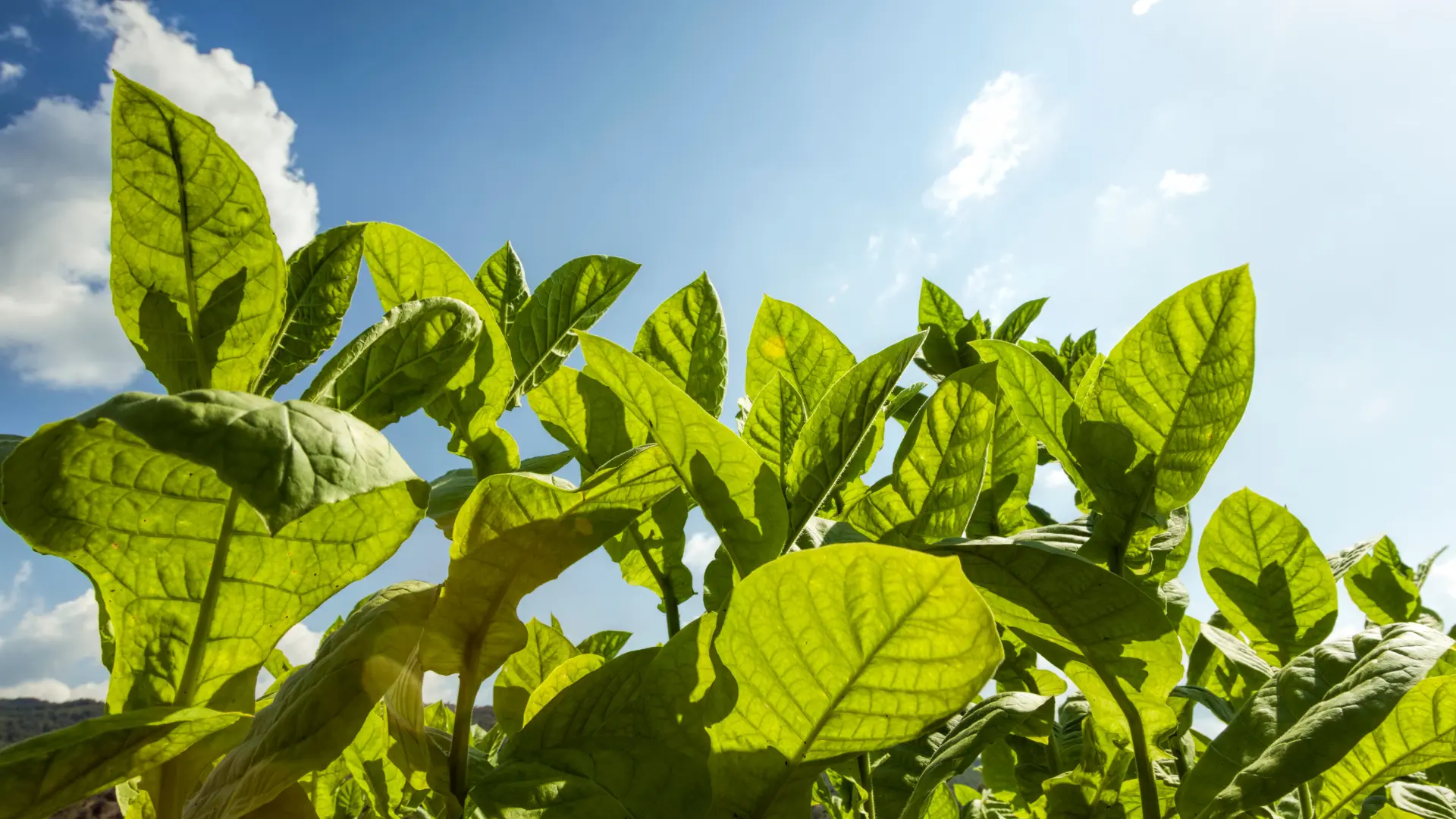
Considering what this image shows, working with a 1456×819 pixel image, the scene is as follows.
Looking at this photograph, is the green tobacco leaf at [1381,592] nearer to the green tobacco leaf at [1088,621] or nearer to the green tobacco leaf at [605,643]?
the green tobacco leaf at [1088,621]

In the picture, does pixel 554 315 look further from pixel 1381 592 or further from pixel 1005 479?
pixel 1381 592

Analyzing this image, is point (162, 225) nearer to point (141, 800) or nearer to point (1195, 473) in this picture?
point (141, 800)

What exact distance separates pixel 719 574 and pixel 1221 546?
0.80 meters

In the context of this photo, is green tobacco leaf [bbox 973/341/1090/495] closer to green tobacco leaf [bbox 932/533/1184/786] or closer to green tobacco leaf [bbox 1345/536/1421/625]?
green tobacco leaf [bbox 932/533/1184/786]

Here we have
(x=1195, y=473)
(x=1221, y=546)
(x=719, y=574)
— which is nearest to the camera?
(x=1195, y=473)

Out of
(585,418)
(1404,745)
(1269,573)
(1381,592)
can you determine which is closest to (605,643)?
(585,418)

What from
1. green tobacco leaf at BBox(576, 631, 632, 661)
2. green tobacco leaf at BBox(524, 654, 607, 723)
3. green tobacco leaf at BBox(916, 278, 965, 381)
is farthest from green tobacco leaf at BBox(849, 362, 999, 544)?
green tobacco leaf at BBox(576, 631, 632, 661)

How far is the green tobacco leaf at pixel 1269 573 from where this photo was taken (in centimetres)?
125

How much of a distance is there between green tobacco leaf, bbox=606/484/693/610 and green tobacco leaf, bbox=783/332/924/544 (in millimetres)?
354

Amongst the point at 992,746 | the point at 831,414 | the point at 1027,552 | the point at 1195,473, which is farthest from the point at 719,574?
the point at 992,746

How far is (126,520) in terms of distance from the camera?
0.79 meters

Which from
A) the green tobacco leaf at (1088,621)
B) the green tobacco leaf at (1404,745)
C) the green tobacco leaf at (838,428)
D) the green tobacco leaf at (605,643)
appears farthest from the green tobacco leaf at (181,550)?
the green tobacco leaf at (1404,745)

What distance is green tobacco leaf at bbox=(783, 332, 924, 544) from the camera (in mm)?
791

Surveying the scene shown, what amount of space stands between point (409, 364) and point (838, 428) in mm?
477
